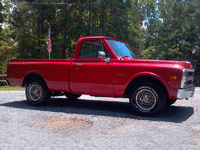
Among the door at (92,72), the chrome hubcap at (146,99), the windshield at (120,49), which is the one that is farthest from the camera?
the windshield at (120,49)

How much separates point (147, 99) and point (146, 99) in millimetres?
26

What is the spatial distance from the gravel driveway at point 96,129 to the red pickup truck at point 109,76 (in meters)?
0.57

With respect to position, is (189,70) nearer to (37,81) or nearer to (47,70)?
(47,70)

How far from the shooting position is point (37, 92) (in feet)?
23.5

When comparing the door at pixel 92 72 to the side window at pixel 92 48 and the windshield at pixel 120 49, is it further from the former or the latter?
the windshield at pixel 120 49

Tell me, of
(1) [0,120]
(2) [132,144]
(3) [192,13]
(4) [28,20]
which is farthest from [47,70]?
(3) [192,13]

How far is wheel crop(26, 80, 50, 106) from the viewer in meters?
6.96

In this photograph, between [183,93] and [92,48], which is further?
[92,48]

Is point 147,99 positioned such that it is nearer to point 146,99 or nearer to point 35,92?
point 146,99

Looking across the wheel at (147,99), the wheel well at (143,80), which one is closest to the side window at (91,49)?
the wheel well at (143,80)

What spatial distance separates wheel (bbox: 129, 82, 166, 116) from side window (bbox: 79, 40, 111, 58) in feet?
4.39

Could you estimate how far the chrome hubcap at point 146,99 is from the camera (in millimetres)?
5547

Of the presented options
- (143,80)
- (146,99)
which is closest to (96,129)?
(146,99)

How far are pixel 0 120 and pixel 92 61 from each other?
2.87m
